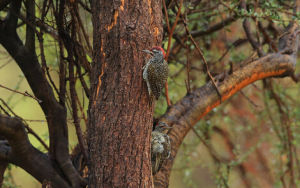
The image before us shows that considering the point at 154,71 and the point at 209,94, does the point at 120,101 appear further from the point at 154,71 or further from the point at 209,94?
the point at 209,94

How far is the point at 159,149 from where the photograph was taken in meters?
3.14

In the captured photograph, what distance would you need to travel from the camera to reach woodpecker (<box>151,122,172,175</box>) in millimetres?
3143

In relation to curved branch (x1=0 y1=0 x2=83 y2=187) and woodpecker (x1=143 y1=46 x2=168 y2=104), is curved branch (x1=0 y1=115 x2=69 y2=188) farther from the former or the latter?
→ woodpecker (x1=143 y1=46 x2=168 y2=104)

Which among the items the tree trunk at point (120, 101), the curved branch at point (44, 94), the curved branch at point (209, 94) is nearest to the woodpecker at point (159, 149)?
the curved branch at point (209, 94)

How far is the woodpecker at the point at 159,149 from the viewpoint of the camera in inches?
124

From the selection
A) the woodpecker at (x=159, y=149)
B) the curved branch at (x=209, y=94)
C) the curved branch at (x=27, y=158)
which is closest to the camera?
the curved branch at (x=27, y=158)

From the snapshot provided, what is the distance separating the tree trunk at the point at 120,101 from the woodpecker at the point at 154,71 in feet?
0.14

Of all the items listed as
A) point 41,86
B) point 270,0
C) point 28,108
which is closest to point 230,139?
point 28,108

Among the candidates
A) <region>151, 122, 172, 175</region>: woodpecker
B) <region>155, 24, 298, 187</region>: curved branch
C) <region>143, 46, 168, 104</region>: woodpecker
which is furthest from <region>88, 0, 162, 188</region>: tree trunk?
<region>155, 24, 298, 187</region>: curved branch

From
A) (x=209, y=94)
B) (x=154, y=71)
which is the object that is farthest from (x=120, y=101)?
(x=209, y=94)

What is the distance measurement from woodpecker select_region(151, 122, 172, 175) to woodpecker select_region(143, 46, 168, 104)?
1.68 feet

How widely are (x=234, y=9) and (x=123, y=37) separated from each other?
1675 millimetres

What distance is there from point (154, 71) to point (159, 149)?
735mm

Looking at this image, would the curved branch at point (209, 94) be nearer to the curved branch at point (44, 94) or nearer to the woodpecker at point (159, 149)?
the woodpecker at point (159, 149)
